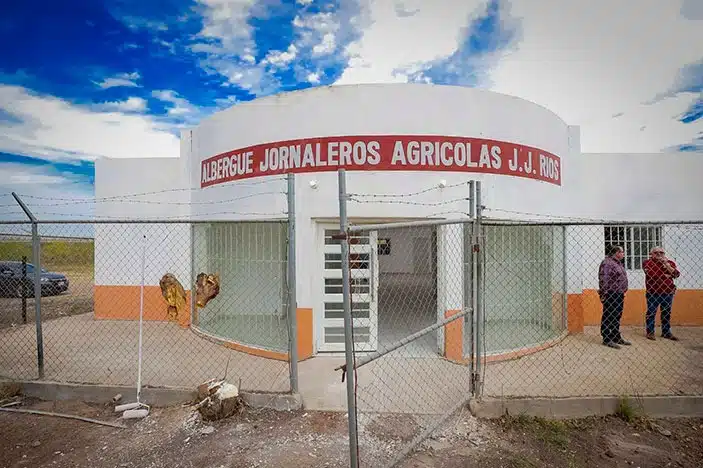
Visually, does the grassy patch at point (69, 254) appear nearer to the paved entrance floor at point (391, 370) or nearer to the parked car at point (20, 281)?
the paved entrance floor at point (391, 370)

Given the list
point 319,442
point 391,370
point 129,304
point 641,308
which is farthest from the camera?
point 129,304

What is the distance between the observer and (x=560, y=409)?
4.42m

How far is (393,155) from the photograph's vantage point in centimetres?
649

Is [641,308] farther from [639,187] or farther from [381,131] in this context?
[381,131]

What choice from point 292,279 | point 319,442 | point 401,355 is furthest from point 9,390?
point 401,355

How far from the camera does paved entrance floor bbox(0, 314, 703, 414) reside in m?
5.11

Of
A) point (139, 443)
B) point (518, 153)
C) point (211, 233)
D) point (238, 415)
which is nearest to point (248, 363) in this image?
point (238, 415)

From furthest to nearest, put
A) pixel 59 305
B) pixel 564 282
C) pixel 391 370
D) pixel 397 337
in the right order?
pixel 59 305
pixel 564 282
pixel 397 337
pixel 391 370

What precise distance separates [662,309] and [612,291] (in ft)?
4.77

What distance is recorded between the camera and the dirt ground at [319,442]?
12.0ft

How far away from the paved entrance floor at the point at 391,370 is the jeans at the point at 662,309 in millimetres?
294

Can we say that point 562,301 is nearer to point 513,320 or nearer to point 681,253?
point 513,320

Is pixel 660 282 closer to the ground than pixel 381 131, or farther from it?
closer to the ground

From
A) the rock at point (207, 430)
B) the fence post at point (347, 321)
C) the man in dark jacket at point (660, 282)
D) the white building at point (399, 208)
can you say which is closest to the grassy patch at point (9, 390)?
the rock at point (207, 430)
